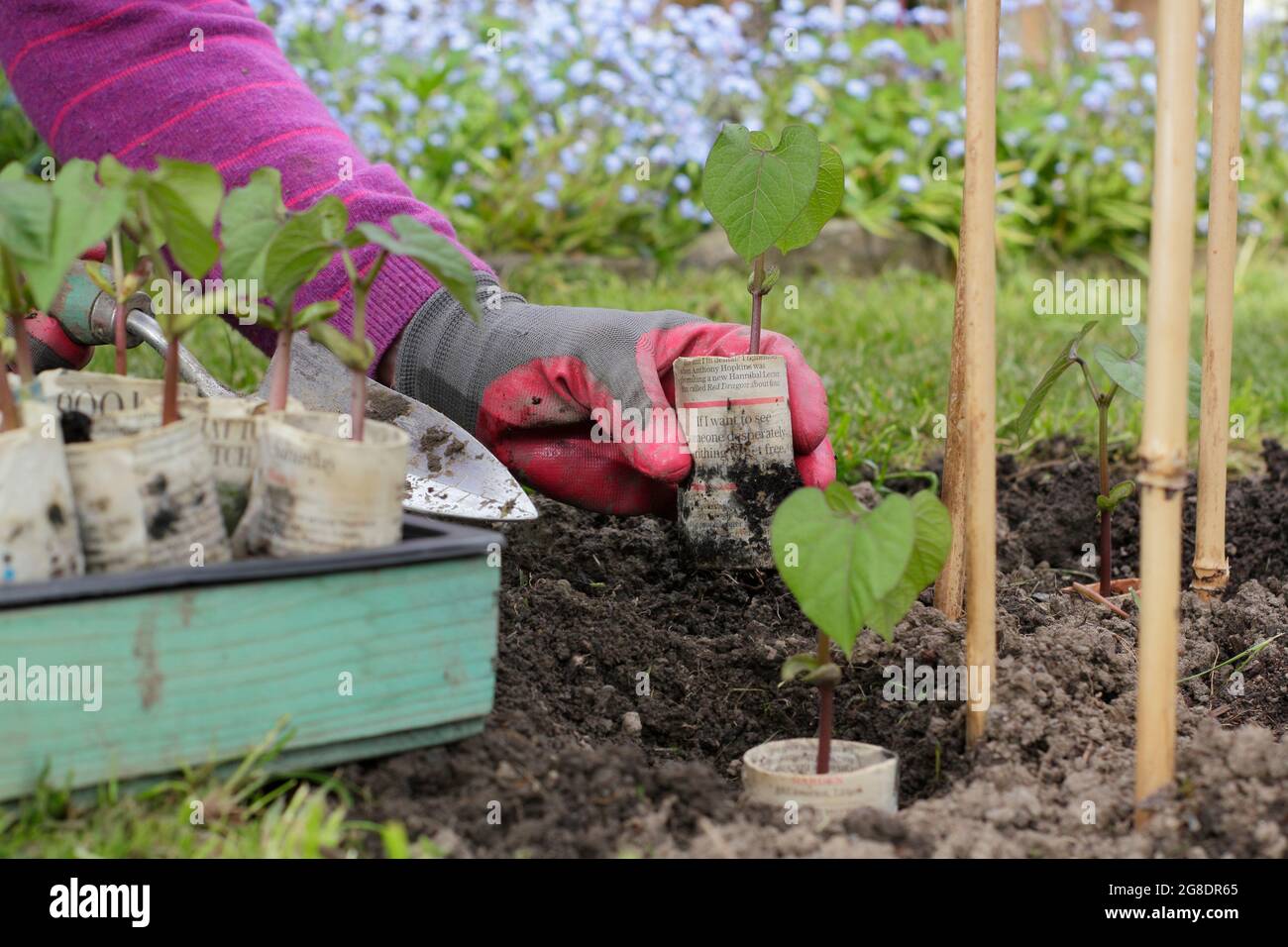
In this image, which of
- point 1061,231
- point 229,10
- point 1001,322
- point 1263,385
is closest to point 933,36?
point 1061,231

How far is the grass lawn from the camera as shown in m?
0.92

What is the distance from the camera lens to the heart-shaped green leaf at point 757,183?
129 cm

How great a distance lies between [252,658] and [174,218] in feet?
1.11

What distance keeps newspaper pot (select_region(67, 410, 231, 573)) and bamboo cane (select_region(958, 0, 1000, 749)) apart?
66 centimetres

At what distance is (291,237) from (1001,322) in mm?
2816

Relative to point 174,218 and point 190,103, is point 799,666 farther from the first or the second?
point 190,103

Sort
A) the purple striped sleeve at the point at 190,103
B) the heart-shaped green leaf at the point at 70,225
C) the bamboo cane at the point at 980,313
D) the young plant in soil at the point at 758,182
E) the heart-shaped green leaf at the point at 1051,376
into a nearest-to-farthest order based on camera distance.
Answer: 1. the heart-shaped green leaf at the point at 70,225
2. the bamboo cane at the point at 980,313
3. the young plant in soil at the point at 758,182
4. the heart-shaped green leaf at the point at 1051,376
5. the purple striped sleeve at the point at 190,103

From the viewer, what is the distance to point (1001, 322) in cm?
350

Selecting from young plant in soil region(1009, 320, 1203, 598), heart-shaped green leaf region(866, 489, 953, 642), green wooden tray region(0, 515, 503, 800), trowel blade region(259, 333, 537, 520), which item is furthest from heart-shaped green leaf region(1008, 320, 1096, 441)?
green wooden tray region(0, 515, 503, 800)

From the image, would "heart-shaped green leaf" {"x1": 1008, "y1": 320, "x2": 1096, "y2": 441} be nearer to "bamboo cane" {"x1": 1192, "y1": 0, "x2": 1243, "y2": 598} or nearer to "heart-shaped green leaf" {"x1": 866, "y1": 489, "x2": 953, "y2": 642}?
"bamboo cane" {"x1": 1192, "y1": 0, "x2": 1243, "y2": 598}

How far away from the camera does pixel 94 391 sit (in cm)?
109

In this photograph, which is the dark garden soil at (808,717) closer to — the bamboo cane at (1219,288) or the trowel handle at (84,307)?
the bamboo cane at (1219,288)

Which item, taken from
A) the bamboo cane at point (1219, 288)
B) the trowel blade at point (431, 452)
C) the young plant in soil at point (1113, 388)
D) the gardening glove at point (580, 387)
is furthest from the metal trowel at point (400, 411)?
the bamboo cane at point (1219, 288)

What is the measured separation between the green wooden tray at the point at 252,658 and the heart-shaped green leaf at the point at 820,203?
55 cm
